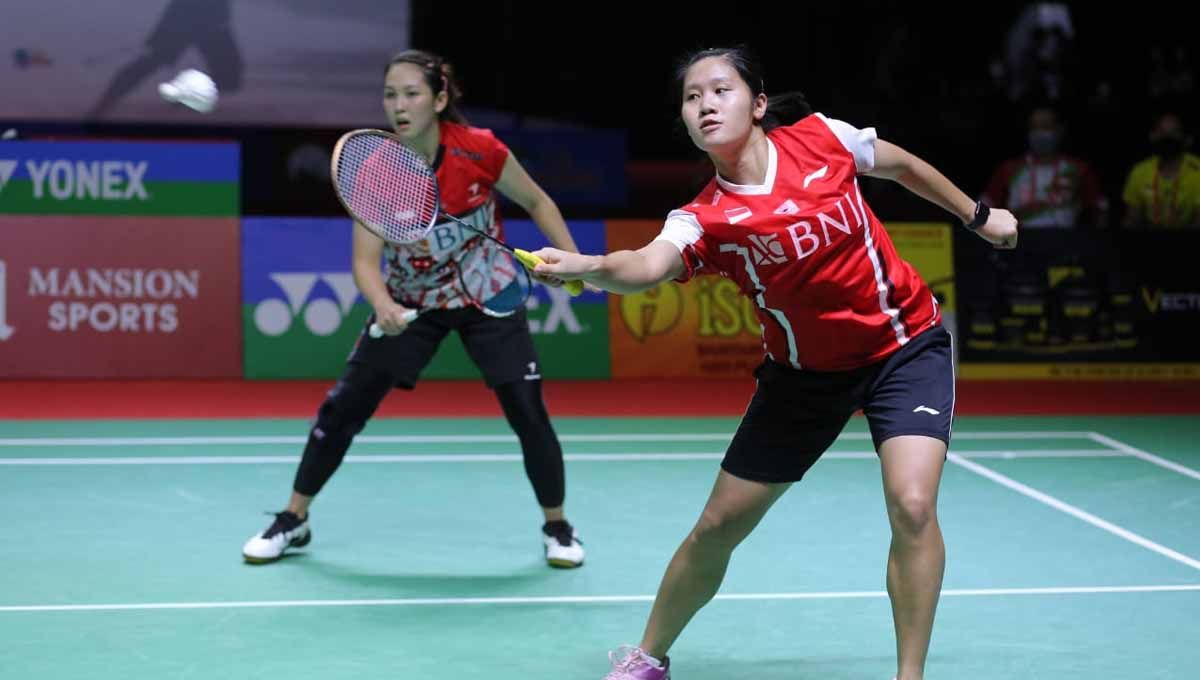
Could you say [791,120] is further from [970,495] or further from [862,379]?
[970,495]

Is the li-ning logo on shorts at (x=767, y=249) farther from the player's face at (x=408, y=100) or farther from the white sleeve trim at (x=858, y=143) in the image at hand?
the player's face at (x=408, y=100)

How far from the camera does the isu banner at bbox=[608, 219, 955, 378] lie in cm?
1023

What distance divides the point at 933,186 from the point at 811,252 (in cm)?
50

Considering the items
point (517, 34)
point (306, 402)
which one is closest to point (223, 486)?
point (306, 402)

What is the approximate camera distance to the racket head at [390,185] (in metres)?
4.46

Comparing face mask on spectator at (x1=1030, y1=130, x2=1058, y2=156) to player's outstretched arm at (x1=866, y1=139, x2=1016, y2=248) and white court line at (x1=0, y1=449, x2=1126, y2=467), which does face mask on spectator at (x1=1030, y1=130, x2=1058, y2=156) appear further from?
→ player's outstretched arm at (x1=866, y1=139, x2=1016, y2=248)

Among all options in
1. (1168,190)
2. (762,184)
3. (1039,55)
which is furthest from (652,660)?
(1039,55)

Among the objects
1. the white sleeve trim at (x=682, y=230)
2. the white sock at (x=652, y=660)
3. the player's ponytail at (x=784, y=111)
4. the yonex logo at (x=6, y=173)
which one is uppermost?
the player's ponytail at (x=784, y=111)

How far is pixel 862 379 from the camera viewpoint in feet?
12.7

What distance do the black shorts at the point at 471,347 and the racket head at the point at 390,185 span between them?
84cm

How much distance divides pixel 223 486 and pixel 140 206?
A: 3.89m

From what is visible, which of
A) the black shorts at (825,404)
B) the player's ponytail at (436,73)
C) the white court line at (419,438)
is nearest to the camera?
the black shorts at (825,404)

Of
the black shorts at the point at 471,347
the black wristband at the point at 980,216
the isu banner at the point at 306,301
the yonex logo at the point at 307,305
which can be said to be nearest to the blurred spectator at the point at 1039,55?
the isu banner at the point at 306,301

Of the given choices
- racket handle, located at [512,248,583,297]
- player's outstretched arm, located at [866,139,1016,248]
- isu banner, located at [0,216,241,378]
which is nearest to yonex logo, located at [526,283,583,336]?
isu banner, located at [0,216,241,378]
